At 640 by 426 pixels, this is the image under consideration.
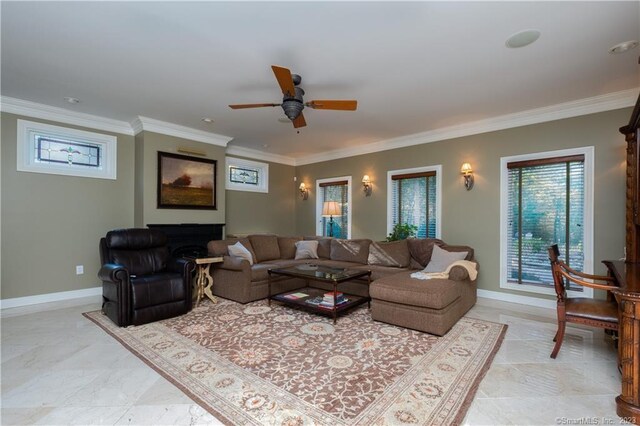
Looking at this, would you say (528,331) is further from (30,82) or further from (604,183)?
(30,82)

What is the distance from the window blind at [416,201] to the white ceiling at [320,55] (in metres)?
1.33

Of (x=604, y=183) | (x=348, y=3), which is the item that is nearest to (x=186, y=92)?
(x=348, y=3)

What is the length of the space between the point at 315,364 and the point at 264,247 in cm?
302

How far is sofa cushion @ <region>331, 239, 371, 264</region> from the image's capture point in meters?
5.07

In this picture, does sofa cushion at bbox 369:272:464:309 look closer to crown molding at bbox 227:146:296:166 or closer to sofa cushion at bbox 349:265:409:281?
sofa cushion at bbox 349:265:409:281

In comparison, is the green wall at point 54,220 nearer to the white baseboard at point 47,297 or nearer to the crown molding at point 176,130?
the white baseboard at point 47,297

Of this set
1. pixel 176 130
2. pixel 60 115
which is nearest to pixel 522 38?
pixel 176 130

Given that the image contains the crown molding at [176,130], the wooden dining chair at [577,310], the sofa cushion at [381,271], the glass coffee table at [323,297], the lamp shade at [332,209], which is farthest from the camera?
the lamp shade at [332,209]

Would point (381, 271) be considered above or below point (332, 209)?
below

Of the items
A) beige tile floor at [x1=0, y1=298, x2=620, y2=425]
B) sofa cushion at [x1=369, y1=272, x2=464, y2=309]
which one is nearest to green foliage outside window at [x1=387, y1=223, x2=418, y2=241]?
sofa cushion at [x1=369, y1=272, x2=464, y2=309]

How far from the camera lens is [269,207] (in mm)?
6973

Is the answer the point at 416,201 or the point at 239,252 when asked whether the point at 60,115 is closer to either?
the point at 239,252

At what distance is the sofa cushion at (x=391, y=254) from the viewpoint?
4.62m

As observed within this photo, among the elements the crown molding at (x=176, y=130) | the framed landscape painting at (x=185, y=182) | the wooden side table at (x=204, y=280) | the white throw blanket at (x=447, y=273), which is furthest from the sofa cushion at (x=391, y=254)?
the crown molding at (x=176, y=130)
